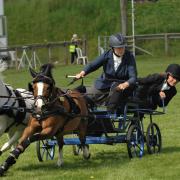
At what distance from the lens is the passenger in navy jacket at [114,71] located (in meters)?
10.4

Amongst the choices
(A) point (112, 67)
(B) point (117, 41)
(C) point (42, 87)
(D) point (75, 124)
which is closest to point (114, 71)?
(A) point (112, 67)

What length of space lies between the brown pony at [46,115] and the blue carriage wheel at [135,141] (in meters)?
0.93

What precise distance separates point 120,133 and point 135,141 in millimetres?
548

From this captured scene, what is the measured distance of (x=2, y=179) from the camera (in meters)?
8.96

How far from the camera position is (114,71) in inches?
421

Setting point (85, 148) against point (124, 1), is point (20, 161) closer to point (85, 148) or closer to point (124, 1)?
point (85, 148)

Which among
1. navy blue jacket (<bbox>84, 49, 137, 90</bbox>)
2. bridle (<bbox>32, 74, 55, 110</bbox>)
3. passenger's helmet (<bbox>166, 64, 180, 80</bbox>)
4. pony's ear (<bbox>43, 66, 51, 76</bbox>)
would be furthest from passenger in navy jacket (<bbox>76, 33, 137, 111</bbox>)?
bridle (<bbox>32, 74, 55, 110</bbox>)

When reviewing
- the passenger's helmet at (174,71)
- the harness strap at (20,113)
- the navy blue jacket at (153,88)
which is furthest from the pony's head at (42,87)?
the passenger's helmet at (174,71)

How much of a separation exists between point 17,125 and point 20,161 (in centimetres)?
90

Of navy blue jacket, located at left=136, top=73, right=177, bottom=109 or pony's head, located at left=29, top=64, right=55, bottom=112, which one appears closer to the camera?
pony's head, located at left=29, top=64, right=55, bottom=112

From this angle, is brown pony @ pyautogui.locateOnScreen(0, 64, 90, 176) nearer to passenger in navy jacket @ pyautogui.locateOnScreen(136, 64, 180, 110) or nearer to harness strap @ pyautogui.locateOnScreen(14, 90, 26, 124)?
harness strap @ pyautogui.locateOnScreen(14, 90, 26, 124)

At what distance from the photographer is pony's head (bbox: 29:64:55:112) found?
9070 mm

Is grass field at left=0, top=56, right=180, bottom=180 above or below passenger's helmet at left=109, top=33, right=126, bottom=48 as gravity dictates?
below

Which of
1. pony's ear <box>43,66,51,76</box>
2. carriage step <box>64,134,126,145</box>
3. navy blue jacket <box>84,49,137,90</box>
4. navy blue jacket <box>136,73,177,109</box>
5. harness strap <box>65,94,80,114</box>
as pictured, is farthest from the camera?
navy blue jacket <box>136,73,177,109</box>
